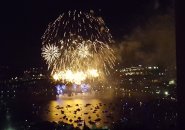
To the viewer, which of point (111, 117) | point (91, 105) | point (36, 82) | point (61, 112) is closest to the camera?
point (111, 117)

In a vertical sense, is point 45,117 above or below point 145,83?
below

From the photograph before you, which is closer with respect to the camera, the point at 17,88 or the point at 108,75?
the point at 17,88

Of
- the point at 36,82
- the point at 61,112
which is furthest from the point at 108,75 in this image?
the point at 61,112

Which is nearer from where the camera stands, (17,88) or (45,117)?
(45,117)

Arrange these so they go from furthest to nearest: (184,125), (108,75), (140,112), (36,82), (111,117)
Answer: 1. (108,75)
2. (36,82)
3. (140,112)
4. (111,117)
5. (184,125)

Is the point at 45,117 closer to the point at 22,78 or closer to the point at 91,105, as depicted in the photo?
the point at 91,105

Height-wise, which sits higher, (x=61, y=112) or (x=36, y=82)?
(x=36, y=82)

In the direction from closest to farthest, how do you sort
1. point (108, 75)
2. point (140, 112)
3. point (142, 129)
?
point (142, 129) < point (140, 112) < point (108, 75)

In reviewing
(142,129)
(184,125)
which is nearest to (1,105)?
(142,129)

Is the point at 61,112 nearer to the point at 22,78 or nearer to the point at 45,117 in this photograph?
the point at 45,117
